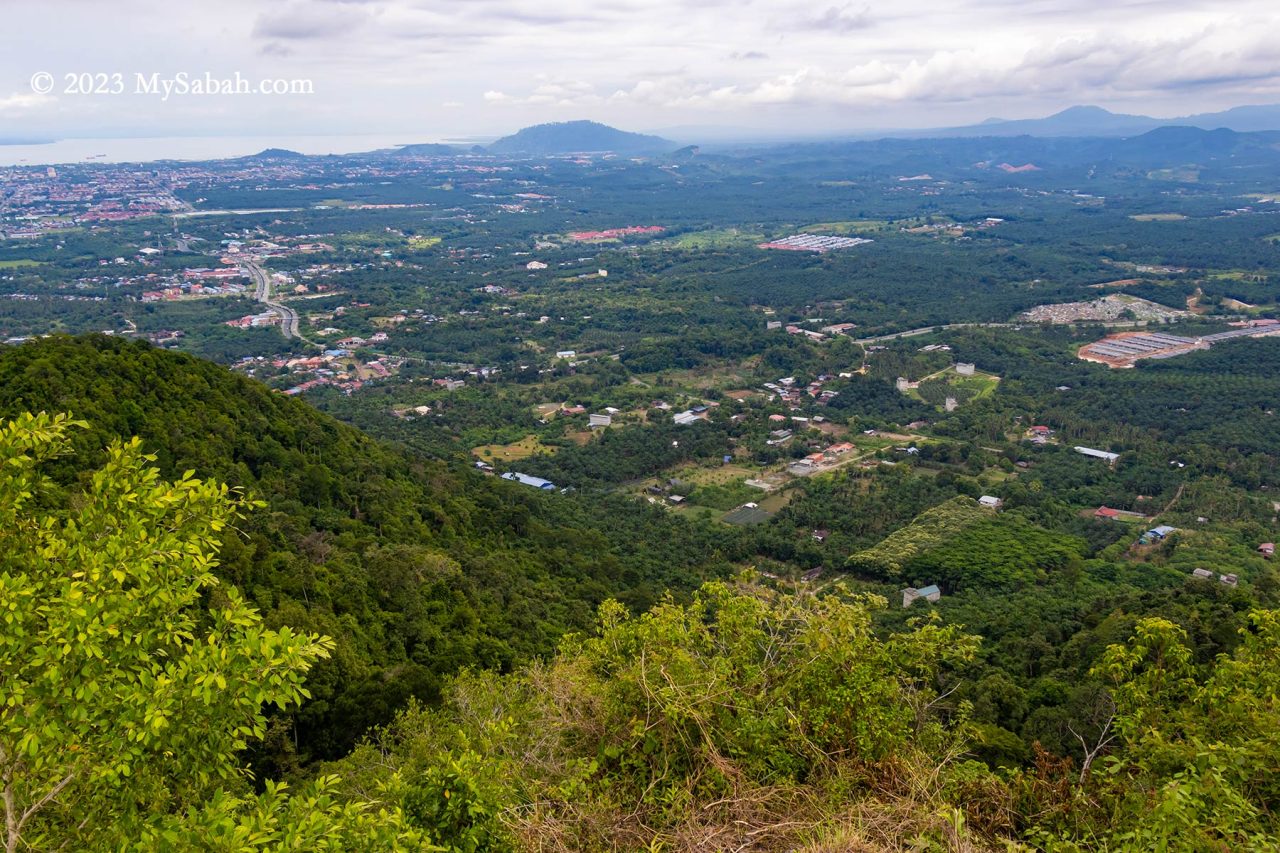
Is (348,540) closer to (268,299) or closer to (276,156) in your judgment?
(268,299)

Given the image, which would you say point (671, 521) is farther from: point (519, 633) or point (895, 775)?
point (895, 775)

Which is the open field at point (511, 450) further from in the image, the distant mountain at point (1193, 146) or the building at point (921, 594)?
the distant mountain at point (1193, 146)

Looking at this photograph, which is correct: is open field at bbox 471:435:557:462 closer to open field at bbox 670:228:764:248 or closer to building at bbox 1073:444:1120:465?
building at bbox 1073:444:1120:465

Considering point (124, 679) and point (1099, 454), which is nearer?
point (124, 679)

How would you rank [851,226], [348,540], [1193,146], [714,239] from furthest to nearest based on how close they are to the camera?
[1193,146], [851,226], [714,239], [348,540]

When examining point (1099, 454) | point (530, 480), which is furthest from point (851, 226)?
point (530, 480)

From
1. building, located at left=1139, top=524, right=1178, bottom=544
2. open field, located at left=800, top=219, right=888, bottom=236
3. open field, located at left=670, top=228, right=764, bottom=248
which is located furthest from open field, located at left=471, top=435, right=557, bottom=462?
open field, located at left=800, top=219, right=888, bottom=236
